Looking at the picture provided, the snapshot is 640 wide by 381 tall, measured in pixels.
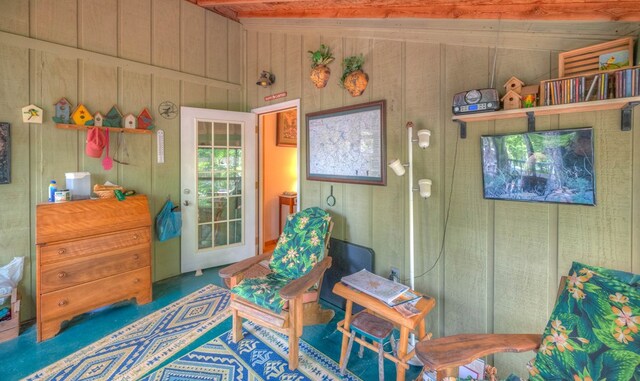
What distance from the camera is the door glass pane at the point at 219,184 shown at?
3422 millimetres

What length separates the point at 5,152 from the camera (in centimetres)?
230

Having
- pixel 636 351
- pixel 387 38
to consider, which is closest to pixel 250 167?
pixel 387 38

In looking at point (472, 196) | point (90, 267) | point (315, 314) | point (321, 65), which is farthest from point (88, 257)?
point (472, 196)

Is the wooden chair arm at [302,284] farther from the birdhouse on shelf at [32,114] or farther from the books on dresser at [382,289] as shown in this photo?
the birdhouse on shelf at [32,114]

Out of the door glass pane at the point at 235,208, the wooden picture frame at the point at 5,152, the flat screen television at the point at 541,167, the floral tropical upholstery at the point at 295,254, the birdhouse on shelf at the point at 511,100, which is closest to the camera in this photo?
the flat screen television at the point at 541,167

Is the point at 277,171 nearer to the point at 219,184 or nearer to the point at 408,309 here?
the point at 219,184

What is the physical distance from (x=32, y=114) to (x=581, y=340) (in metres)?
3.87

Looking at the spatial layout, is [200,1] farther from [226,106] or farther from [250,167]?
[250,167]

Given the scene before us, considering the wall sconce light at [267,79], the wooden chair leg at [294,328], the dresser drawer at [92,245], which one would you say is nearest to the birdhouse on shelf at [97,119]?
the dresser drawer at [92,245]

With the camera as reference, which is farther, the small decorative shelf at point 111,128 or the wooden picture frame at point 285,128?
the wooden picture frame at point 285,128

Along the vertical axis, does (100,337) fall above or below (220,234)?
below

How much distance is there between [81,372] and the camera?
1838 millimetres

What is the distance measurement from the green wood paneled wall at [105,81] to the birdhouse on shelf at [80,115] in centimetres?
10

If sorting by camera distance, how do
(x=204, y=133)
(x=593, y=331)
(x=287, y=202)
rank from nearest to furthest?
(x=593, y=331) → (x=204, y=133) → (x=287, y=202)
